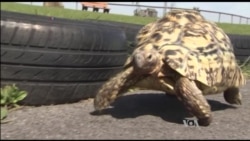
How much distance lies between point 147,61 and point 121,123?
0.62 meters

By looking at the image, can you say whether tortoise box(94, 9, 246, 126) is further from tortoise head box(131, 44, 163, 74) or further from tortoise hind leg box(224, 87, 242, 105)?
tortoise hind leg box(224, 87, 242, 105)

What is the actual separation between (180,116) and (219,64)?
659 millimetres

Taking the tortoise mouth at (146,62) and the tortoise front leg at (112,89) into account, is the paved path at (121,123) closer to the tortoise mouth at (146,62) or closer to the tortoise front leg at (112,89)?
the tortoise front leg at (112,89)

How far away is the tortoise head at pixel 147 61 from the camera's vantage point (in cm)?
449

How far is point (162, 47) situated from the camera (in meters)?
4.69

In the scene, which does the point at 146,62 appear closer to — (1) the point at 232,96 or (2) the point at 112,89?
(2) the point at 112,89

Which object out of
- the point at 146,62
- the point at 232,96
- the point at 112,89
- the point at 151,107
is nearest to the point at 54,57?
Result: the point at 112,89

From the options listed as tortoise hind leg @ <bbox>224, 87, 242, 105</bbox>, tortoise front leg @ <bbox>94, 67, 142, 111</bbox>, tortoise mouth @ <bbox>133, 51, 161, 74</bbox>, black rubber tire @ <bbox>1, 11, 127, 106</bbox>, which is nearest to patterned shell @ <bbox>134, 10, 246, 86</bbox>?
tortoise mouth @ <bbox>133, 51, 161, 74</bbox>

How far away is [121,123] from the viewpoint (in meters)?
4.30

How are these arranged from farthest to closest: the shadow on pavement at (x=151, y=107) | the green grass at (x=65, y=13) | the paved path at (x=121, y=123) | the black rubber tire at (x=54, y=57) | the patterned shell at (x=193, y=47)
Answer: the green grass at (x=65, y=13), the shadow on pavement at (x=151, y=107), the patterned shell at (x=193, y=47), the black rubber tire at (x=54, y=57), the paved path at (x=121, y=123)

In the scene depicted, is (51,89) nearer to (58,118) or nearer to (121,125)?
(58,118)

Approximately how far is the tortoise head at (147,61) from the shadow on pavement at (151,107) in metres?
0.46

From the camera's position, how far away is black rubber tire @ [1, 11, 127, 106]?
4.27 metres

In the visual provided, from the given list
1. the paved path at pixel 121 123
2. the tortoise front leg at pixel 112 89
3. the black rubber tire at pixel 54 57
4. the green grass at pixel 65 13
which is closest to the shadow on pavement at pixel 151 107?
the paved path at pixel 121 123
